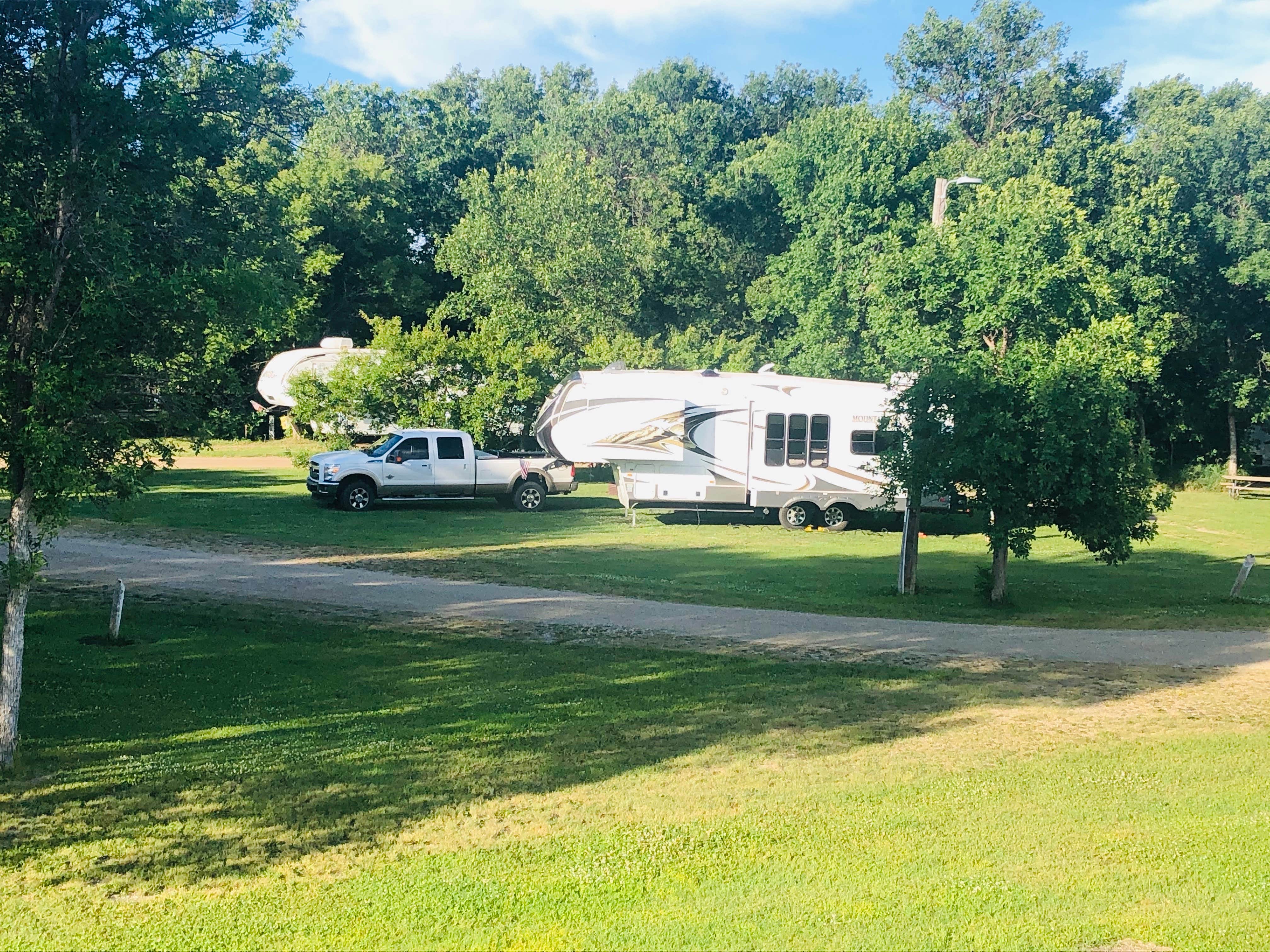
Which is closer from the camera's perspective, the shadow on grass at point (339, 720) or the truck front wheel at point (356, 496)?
the shadow on grass at point (339, 720)

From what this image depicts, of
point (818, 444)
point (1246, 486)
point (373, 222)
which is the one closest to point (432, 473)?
point (818, 444)

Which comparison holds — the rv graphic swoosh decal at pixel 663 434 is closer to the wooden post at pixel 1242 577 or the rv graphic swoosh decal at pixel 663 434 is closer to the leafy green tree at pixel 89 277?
the wooden post at pixel 1242 577

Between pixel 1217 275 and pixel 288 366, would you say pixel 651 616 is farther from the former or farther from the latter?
pixel 1217 275

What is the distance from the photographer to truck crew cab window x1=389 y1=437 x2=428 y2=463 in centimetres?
2411

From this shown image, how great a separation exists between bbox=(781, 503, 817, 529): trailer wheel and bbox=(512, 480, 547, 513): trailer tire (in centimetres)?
528

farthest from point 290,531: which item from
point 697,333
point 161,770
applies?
point 697,333

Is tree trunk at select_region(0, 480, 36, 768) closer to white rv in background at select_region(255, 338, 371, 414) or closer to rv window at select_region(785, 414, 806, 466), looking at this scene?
rv window at select_region(785, 414, 806, 466)

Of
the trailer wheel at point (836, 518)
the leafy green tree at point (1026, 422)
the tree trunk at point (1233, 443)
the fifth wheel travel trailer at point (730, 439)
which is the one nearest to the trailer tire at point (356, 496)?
the fifth wheel travel trailer at point (730, 439)

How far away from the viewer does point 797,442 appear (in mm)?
23984

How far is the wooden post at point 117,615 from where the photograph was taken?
11312 millimetres

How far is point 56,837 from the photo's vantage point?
6.62m

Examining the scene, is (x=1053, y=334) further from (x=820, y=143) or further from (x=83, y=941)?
(x=820, y=143)

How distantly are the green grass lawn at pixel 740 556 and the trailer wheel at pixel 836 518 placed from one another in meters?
0.81

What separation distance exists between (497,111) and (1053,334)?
65.4 m
